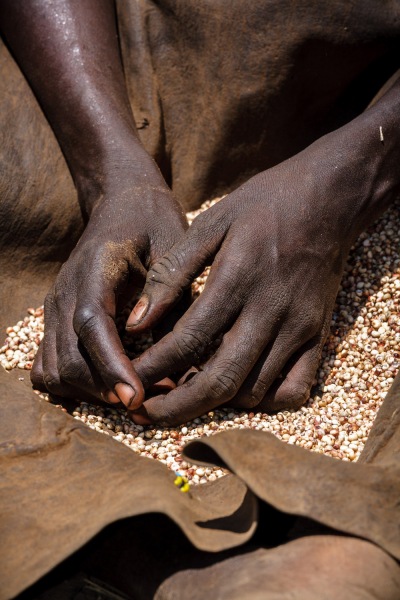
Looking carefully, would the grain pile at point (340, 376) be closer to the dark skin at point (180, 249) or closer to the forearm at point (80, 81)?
the dark skin at point (180, 249)

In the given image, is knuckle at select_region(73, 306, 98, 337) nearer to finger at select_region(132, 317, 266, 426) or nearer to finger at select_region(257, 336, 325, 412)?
finger at select_region(132, 317, 266, 426)

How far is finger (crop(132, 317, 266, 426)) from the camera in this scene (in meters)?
Result: 1.89

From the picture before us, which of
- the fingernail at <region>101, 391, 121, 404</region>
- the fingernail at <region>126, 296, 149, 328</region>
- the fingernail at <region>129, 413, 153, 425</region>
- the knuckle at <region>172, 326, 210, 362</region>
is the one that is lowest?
the fingernail at <region>129, 413, 153, 425</region>

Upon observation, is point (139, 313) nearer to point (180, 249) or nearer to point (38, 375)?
point (180, 249)

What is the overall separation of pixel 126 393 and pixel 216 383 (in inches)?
8.2

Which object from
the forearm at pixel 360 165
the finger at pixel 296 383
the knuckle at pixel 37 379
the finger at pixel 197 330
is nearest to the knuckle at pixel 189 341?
the finger at pixel 197 330

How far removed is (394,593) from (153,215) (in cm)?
116

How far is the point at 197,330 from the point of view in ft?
6.24

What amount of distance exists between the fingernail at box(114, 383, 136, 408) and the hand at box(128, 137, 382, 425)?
71 millimetres

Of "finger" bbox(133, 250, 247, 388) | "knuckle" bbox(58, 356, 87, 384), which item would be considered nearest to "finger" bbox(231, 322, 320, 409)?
"finger" bbox(133, 250, 247, 388)

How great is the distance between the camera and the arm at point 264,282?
1.91m

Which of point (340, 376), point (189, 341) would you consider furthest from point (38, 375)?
point (340, 376)

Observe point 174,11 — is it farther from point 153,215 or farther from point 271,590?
point 271,590

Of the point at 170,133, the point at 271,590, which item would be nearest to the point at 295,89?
the point at 170,133
